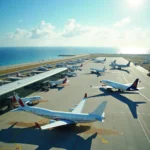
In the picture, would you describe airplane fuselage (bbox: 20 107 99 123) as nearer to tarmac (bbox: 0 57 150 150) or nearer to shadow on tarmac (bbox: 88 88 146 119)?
tarmac (bbox: 0 57 150 150)

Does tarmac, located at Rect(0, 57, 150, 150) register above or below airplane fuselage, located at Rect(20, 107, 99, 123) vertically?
below

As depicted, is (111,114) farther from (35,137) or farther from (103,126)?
(35,137)

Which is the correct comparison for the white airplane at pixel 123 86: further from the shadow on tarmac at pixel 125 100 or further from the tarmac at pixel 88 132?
the tarmac at pixel 88 132

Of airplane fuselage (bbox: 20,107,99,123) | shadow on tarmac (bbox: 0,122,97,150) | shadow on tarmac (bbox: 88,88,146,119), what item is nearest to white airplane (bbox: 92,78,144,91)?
shadow on tarmac (bbox: 88,88,146,119)

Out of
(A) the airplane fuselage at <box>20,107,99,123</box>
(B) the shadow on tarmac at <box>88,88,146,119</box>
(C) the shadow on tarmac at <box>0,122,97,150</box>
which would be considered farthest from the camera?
(B) the shadow on tarmac at <box>88,88,146,119</box>

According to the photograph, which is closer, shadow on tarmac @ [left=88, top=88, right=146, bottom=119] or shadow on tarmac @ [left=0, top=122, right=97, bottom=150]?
shadow on tarmac @ [left=0, top=122, right=97, bottom=150]

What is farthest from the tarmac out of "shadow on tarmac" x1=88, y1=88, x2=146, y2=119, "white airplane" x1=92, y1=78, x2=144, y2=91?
"white airplane" x1=92, y1=78, x2=144, y2=91

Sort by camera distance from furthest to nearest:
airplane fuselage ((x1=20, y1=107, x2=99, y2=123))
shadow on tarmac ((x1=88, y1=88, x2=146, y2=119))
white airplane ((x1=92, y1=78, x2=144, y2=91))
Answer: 1. white airplane ((x1=92, y1=78, x2=144, y2=91))
2. shadow on tarmac ((x1=88, y1=88, x2=146, y2=119))
3. airplane fuselage ((x1=20, y1=107, x2=99, y2=123))

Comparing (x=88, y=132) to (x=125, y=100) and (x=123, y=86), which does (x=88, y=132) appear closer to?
(x=125, y=100)
